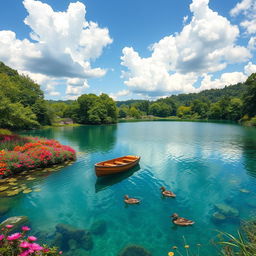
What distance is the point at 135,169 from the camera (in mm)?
14523

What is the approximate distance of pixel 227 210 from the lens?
8156 millimetres

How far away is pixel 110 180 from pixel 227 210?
7.91 m

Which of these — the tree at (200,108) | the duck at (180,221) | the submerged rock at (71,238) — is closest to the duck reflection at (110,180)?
the submerged rock at (71,238)

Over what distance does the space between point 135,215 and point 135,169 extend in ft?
22.0

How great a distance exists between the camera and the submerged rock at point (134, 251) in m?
5.59

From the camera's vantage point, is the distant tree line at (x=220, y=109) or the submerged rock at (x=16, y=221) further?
the distant tree line at (x=220, y=109)

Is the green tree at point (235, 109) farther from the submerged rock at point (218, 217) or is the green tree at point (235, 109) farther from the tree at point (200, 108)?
the submerged rock at point (218, 217)

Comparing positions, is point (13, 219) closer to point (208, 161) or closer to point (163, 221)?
point (163, 221)

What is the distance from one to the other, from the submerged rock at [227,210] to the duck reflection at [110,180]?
A: 6.84m

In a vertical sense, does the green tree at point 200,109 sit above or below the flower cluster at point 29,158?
above

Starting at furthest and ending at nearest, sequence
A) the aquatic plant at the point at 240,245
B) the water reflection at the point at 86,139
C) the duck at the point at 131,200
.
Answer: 1. the water reflection at the point at 86,139
2. the duck at the point at 131,200
3. the aquatic plant at the point at 240,245

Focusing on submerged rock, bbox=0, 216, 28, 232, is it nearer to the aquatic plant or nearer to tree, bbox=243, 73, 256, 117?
the aquatic plant

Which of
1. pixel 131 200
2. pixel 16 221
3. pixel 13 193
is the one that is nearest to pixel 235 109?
pixel 131 200

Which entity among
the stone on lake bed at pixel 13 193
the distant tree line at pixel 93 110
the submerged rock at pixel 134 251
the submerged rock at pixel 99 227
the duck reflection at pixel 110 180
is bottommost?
the duck reflection at pixel 110 180
